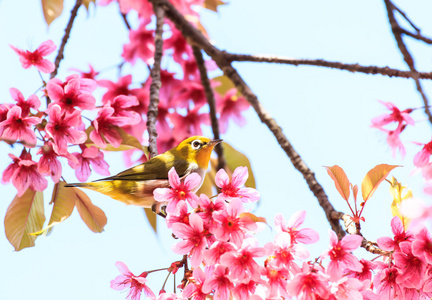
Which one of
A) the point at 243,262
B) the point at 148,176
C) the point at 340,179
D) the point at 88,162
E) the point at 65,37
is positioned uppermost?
the point at 65,37

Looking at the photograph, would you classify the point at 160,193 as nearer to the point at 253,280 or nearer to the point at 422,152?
the point at 253,280

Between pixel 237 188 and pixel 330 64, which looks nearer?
pixel 237 188

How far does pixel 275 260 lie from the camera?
0.91 metres

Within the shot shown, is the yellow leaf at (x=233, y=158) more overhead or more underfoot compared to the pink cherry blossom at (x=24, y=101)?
more underfoot

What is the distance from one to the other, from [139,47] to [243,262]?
1446 mm

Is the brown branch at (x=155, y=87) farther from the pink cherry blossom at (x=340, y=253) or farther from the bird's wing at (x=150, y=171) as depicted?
the pink cherry blossom at (x=340, y=253)

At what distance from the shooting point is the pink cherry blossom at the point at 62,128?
4.04 ft

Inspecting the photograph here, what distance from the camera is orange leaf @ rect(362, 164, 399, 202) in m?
1.06

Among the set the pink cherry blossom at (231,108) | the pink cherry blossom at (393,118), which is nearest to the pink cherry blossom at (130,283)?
the pink cherry blossom at (393,118)

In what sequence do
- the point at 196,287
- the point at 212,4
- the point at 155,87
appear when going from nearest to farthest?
the point at 196,287, the point at 155,87, the point at 212,4

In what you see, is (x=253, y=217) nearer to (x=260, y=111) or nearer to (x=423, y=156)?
(x=260, y=111)

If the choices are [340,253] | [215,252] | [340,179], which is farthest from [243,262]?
[340,179]

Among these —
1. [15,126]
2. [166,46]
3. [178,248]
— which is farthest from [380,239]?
[166,46]

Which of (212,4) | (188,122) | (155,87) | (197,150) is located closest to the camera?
(155,87)
